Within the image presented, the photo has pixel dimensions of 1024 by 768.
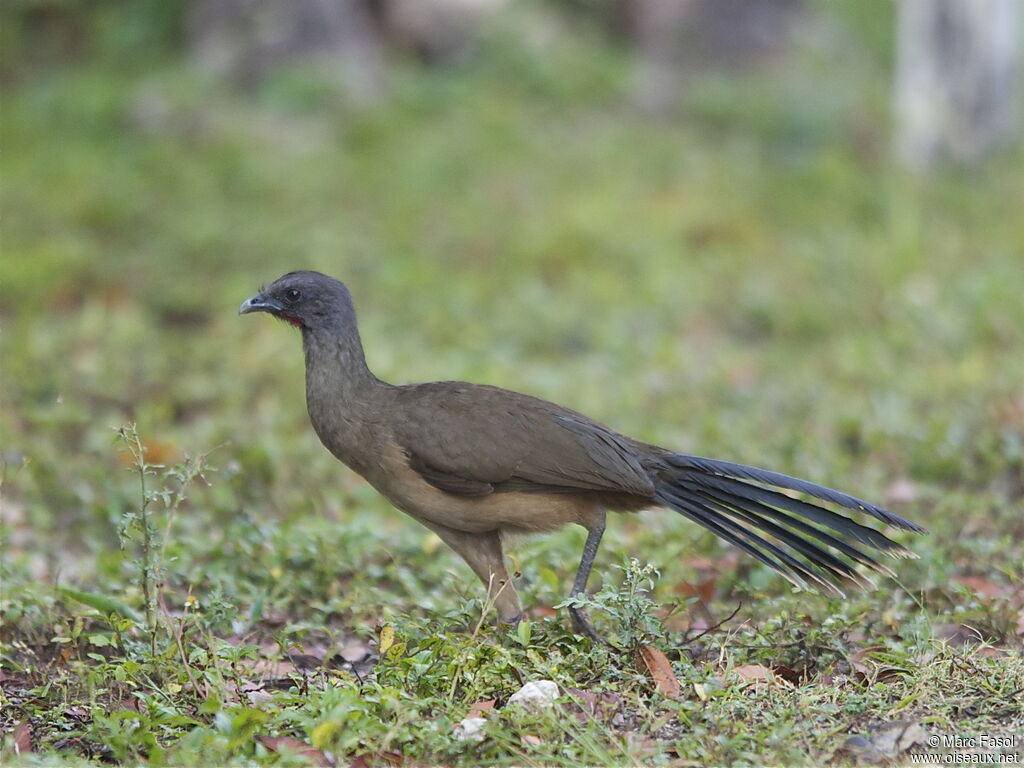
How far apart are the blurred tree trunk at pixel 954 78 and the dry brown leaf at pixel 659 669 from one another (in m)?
8.60

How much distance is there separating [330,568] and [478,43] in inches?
339

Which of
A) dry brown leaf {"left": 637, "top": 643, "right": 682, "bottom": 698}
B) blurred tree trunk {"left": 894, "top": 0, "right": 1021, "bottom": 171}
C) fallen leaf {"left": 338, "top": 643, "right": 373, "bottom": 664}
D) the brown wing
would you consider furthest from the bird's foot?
blurred tree trunk {"left": 894, "top": 0, "right": 1021, "bottom": 171}

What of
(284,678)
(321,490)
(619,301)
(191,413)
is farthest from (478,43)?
(284,678)

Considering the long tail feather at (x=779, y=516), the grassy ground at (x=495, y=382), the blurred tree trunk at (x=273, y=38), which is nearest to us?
the grassy ground at (x=495, y=382)

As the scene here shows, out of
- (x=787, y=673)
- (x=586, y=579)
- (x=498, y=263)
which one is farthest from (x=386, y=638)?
(x=498, y=263)

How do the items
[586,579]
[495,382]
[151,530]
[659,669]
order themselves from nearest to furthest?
[659,669]
[151,530]
[586,579]
[495,382]

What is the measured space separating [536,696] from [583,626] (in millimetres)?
495

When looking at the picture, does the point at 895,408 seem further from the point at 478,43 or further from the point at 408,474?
the point at 478,43

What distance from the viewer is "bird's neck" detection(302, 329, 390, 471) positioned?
416 cm

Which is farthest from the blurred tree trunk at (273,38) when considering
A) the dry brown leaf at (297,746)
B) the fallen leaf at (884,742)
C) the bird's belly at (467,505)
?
the fallen leaf at (884,742)

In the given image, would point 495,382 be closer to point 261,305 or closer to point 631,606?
point 261,305

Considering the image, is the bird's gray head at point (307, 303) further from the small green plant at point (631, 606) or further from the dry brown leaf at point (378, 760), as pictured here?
the dry brown leaf at point (378, 760)

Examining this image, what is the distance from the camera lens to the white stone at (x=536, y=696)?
3.30 m

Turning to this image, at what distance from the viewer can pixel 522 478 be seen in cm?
407
